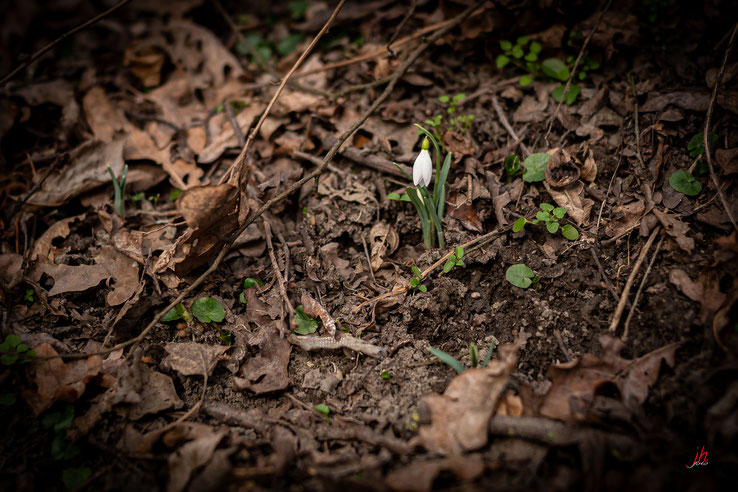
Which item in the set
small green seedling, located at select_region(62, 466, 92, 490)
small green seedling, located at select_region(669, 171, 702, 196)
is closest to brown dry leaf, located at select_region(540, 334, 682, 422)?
small green seedling, located at select_region(669, 171, 702, 196)

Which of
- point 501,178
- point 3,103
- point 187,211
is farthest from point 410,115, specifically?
point 3,103

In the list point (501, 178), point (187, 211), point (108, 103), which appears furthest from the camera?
point (108, 103)

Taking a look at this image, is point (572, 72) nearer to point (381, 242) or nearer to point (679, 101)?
point (679, 101)

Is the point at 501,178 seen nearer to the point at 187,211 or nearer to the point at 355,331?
the point at 355,331

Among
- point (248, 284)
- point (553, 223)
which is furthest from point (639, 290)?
point (248, 284)

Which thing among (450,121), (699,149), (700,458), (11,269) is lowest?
(700,458)
